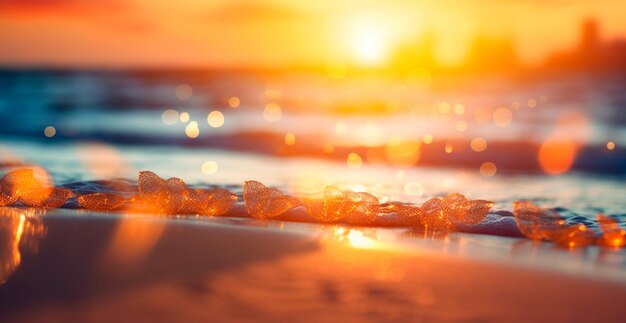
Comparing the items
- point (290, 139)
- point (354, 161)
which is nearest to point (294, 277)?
point (354, 161)

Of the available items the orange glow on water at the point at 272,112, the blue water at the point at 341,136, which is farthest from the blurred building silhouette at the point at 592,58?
the orange glow on water at the point at 272,112

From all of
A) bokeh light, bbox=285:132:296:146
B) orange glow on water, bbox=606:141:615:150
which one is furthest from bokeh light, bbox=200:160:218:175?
orange glow on water, bbox=606:141:615:150

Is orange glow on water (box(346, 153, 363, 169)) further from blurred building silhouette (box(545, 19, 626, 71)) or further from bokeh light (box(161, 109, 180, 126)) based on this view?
blurred building silhouette (box(545, 19, 626, 71))

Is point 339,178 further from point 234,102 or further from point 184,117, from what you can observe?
point 234,102

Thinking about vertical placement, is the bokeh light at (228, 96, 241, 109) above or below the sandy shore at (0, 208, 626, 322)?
above

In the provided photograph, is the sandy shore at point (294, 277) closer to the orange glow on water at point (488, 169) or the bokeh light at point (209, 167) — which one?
the bokeh light at point (209, 167)

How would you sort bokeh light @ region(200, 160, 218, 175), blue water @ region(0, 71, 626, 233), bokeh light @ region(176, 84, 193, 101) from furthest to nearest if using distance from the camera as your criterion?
bokeh light @ region(176, 84, 193, 101), bokeh light @ region(200, 160, 218, 175), blue water @ region(0, 71, 626, 233)

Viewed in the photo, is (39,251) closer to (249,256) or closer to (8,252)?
(8,252)
